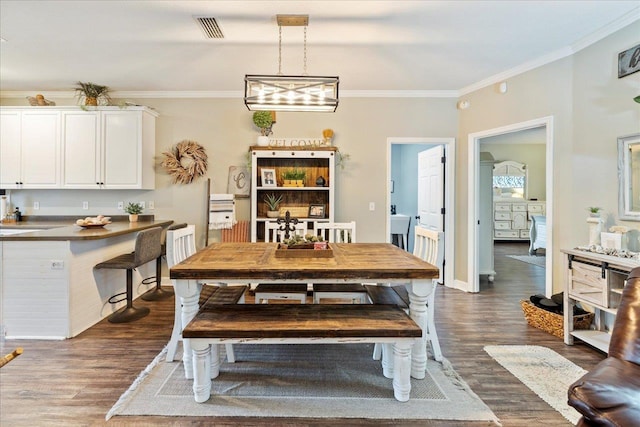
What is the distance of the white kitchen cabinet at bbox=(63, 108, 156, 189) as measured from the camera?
13.8 feet

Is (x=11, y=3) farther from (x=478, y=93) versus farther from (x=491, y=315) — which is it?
(x=491, y=315)

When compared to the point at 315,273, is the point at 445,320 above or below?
below

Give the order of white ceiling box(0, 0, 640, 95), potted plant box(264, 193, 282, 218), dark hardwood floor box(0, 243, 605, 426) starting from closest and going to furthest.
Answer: dark hardwood floor box(0, 243, 605, 426), white ceiling box(0, 0, 640, 95), potted plant box(264, 193, 282, 218)

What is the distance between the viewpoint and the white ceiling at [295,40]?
2592 millimetres

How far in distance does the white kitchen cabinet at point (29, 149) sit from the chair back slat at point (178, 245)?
2.69 metres

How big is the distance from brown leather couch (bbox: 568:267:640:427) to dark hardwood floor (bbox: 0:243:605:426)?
0.76m

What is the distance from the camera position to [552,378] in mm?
2277

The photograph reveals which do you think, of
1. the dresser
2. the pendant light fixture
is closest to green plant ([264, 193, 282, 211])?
the pendant light fixture

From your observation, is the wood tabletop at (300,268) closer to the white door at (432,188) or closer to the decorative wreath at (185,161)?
the decorative wreath at (185,161)

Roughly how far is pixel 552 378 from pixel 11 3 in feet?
15.6

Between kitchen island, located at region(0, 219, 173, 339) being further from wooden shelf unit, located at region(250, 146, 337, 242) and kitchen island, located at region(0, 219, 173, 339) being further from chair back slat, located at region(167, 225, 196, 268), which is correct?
wooden shelf unit, located at region(250, 146, 337, 242)

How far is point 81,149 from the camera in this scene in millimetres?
4230

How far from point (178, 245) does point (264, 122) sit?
2.24m

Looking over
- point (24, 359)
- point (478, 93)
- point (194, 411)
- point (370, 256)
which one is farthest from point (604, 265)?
point (24, 359)
